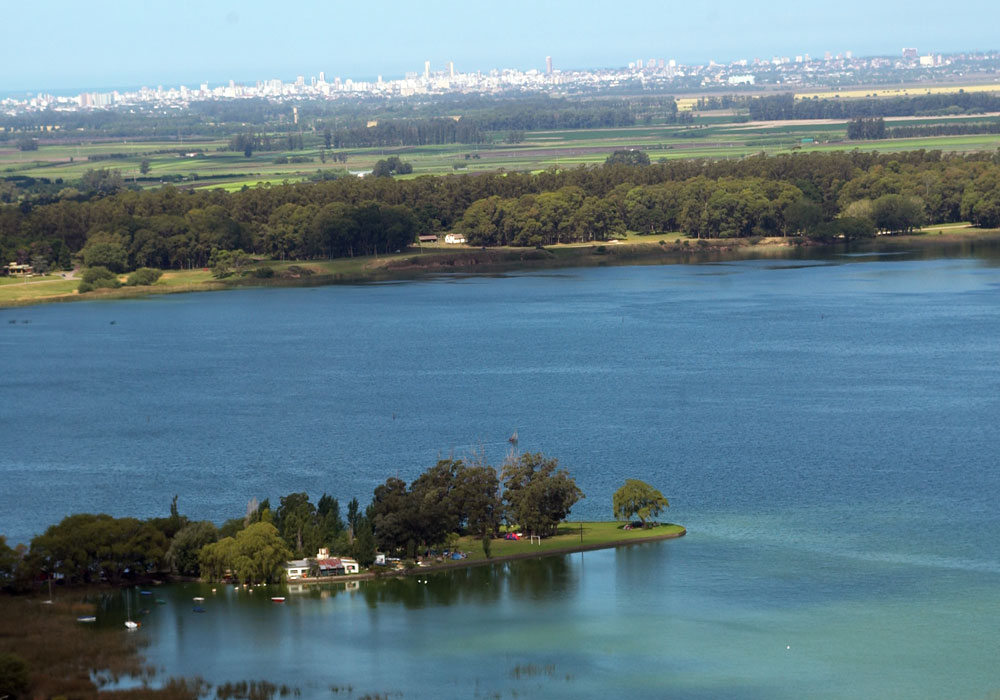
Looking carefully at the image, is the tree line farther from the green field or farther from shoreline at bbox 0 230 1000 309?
the green field

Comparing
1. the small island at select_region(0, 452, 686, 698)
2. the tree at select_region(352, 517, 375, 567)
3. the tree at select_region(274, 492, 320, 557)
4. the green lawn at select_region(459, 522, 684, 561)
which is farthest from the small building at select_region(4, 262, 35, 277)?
the tree at select_region(352, 517, 375, 567)

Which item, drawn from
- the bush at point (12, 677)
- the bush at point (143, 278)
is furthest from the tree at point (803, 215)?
the bush at point (12, 677)

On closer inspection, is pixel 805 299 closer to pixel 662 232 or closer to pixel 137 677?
pixel 662 232

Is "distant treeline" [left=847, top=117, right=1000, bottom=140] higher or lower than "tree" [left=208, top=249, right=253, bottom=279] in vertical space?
higher

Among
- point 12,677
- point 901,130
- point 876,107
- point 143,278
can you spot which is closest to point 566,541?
point 12,677

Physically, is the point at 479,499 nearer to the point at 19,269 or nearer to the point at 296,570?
the point at 296,570
